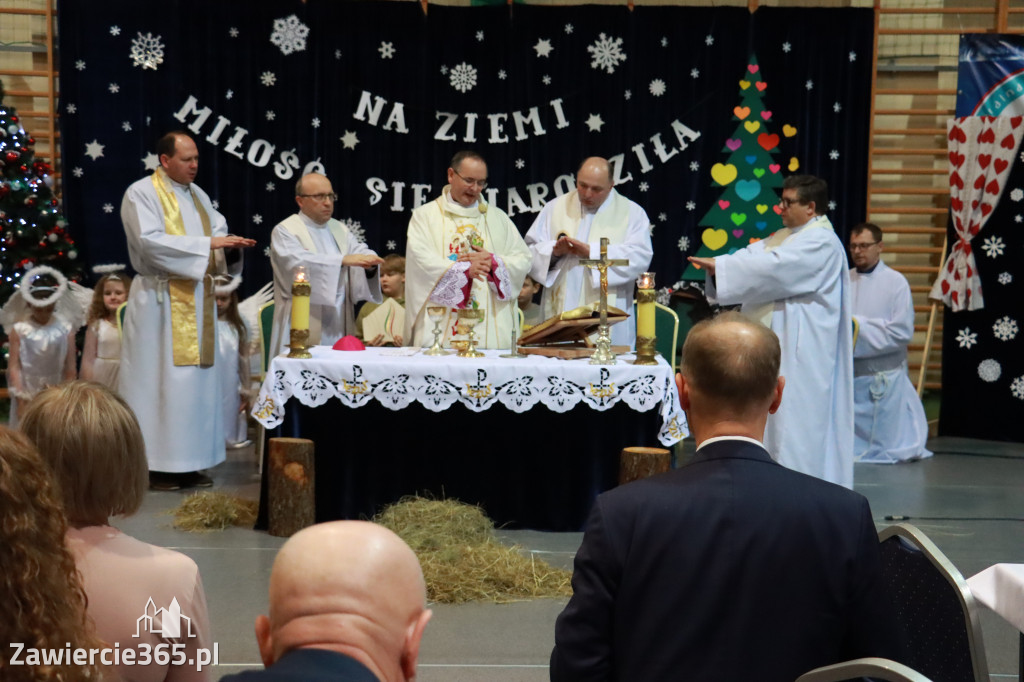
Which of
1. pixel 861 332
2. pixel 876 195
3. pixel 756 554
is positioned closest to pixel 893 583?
pixel 756 554

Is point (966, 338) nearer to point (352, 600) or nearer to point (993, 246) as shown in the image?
point (993, 246)

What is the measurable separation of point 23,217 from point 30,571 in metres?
7.19

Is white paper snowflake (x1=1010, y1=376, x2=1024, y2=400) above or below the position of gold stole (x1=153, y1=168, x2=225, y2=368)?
below

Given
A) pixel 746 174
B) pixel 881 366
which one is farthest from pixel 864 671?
Result: pixel 746 174

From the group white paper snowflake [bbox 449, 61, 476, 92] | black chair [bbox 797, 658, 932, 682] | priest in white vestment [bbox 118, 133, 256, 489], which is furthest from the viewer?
white paper snowflake [bbox 449, 61, 476, 92]

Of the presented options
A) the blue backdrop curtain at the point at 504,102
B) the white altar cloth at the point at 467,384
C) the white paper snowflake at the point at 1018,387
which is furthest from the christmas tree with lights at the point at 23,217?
the white paper snowflake at the point at 1018,387

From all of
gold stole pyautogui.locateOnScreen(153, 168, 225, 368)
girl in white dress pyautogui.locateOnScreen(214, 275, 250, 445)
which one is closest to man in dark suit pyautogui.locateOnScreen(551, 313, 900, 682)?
gold stole pyautogui.locateOnScreen(153, 168, 225, 368)

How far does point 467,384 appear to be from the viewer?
481cm

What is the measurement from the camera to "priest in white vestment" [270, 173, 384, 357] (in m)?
6.08

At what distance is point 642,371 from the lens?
15.8ft

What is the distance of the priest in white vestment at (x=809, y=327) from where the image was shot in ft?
19.0

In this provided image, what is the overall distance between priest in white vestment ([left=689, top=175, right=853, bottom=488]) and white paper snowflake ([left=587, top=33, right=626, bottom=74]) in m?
2.71

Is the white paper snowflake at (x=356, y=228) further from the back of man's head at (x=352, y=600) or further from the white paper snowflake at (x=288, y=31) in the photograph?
the back of man's head at (x=352, y=600)

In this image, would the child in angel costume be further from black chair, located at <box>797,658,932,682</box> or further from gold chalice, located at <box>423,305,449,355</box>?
black chair, located at <box>797,658,932,682</box>
